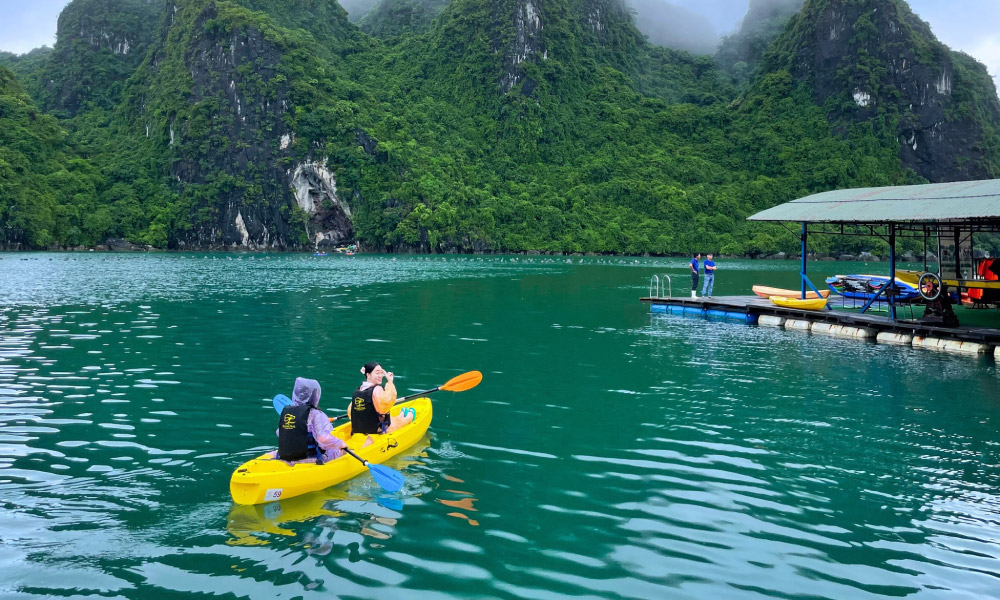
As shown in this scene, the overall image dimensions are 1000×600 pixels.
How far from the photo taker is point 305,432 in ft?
28.2

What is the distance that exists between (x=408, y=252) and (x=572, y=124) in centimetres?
5944

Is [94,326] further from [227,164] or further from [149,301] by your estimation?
[227,164]

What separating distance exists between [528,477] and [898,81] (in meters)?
175

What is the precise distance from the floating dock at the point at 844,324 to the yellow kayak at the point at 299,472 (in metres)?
19.3

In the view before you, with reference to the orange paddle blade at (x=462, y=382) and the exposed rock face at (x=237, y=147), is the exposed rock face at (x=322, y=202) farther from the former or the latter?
the orange paddle blade at (x=462, y=382)

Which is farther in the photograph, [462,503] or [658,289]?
[658,289]

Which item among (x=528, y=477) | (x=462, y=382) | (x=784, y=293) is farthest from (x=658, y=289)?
(x=528, y=477)

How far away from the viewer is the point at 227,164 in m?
126

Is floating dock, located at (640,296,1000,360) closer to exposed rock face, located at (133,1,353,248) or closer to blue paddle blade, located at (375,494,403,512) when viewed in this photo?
blue paddle blade, located at (375,494,403,512)

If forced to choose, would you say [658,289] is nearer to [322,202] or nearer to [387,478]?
[387,478]

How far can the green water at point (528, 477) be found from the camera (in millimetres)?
6516

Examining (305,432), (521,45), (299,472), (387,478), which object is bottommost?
(387,478)

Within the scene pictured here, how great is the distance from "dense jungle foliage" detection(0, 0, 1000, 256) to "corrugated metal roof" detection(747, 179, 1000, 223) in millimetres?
76339

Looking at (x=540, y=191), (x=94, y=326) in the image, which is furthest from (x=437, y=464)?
(x=540, y=191)
